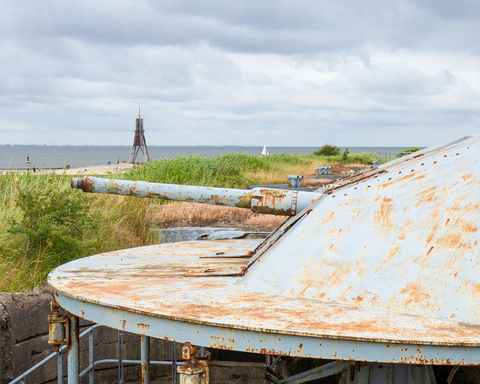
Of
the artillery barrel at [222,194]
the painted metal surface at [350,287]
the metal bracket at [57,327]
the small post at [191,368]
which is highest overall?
the artillery barrel at [222,194]

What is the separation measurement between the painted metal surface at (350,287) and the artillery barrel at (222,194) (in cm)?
14

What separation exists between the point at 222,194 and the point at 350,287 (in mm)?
1173

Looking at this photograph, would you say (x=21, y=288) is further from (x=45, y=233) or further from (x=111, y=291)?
(x=111, y=291)

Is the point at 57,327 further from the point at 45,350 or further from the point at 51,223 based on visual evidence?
the point at 51,223

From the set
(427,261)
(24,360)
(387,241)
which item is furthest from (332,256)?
(24,360)

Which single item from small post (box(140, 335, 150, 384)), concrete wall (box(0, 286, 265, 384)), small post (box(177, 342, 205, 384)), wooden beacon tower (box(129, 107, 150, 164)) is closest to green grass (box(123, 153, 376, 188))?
concrete wall (box(0, 286, 265, 384))

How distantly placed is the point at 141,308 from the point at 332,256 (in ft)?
3.11

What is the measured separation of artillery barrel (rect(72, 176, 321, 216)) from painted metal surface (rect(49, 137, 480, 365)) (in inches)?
5.6

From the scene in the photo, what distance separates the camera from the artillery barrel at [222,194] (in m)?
3.09

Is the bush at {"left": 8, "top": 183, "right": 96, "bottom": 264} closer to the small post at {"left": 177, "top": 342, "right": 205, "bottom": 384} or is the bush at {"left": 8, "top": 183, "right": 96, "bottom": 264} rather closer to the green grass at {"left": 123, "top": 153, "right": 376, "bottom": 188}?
the small post at {"left": 177, "top": 342, "right": 205, "bottom": 384}

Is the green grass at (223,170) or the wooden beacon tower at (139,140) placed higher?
the wooden beacon tower at (139,140)

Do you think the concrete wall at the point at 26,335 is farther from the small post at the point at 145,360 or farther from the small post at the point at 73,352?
the small post at the point at 73,352

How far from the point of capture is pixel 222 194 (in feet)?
10.9


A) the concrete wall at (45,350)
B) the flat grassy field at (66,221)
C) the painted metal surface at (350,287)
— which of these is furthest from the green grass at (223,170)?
the painted metal surface at (350,287)
